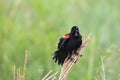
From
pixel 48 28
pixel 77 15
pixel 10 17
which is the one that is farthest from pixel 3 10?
pixel 77 15

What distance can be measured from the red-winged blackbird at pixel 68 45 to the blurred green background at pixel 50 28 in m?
1.66

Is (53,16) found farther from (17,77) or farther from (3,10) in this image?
(17,77)

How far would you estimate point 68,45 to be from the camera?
2182 millimetres

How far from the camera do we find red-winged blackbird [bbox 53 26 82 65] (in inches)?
84.7

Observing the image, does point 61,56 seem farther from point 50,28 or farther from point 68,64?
point 50,28

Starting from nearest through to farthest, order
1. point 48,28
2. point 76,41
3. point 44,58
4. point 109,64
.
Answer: point 76,41, point 109,64, point 44,58, point 48,28

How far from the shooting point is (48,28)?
459 cm

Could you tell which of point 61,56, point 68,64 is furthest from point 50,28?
point 68,64

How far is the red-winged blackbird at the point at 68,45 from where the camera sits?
7.06 feet

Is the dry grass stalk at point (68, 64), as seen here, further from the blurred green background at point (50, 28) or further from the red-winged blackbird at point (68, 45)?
the blurred green background at point (50, 28)

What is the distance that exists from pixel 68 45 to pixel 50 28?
2407mm

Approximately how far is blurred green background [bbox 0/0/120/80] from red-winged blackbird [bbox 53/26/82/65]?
166 cm

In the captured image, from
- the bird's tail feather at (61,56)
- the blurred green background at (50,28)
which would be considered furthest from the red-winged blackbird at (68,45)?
the blurred green background at (50,28)

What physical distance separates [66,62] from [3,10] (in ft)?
8.54
